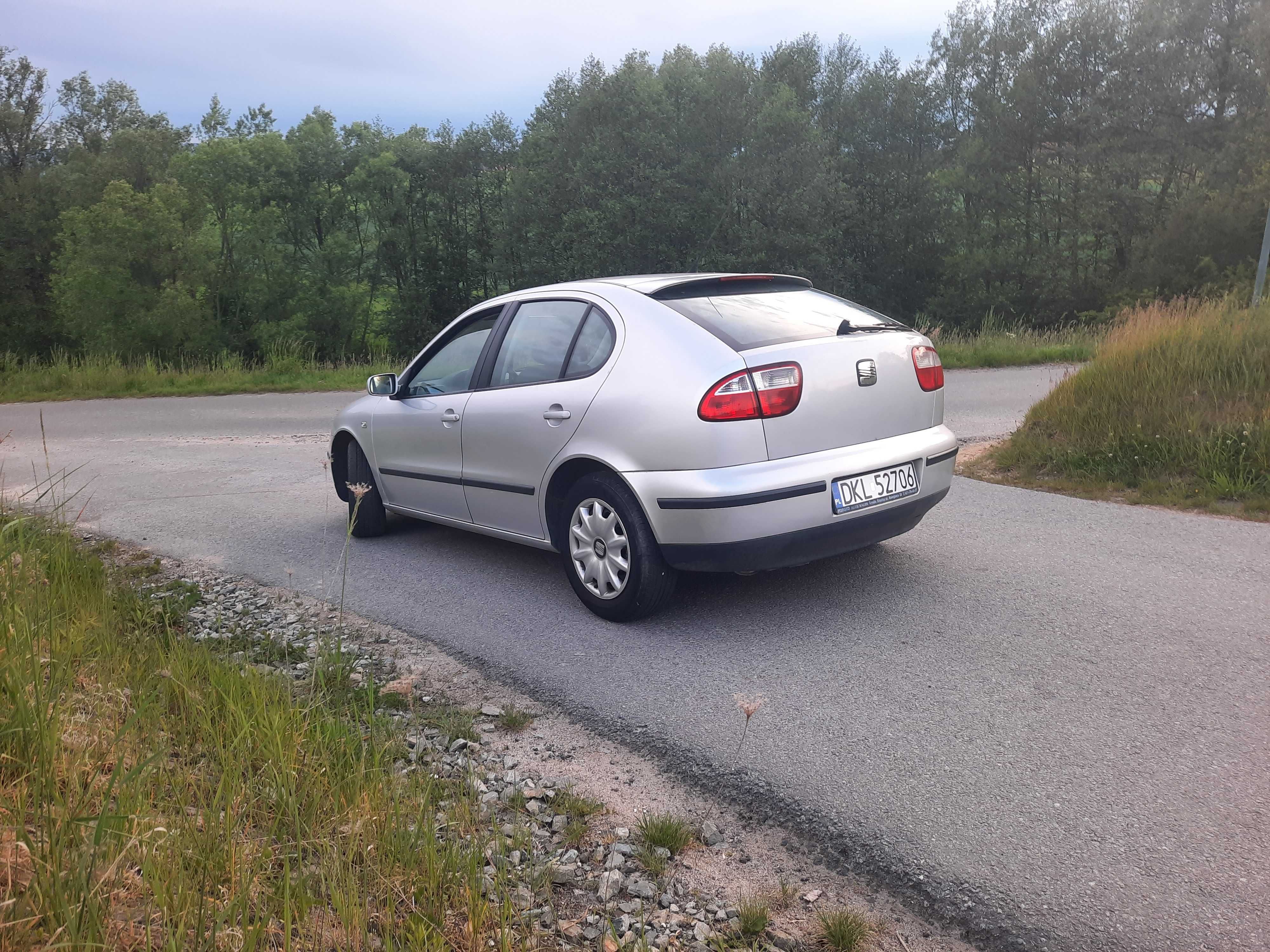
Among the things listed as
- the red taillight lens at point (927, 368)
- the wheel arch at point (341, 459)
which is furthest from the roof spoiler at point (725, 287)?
the wheel arch at point (341, 459)

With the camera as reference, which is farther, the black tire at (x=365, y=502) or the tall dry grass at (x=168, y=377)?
the tall dry grass at (x=168, y=377)

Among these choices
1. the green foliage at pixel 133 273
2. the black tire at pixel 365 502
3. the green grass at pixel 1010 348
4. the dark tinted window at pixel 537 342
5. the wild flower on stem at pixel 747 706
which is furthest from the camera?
the green foliage at pixel 133 273

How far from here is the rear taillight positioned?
180 inches

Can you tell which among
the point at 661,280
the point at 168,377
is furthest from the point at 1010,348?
the point at 168,377

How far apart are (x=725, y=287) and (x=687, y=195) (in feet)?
144

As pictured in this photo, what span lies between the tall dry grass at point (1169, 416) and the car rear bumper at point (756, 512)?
3952 mm

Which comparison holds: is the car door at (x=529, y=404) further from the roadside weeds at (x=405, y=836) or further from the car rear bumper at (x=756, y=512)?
the roadside weeds at (x=405, y=836)

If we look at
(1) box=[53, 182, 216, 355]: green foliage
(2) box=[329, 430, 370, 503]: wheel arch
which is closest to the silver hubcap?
(2) box=[329, 430, 370, 503]: wheel arch

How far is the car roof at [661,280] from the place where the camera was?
5.24 metres

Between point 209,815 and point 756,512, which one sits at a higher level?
point 756,512

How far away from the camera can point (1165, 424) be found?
8219 mm

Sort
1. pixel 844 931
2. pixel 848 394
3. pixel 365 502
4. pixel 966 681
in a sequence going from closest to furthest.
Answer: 1. pixel 844 931
2. pixel 966 681
3. pixel 848 394
4. pixel 365 502

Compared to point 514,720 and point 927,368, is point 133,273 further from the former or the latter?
point 514,720

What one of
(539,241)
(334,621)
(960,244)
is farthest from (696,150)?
(334,621)
